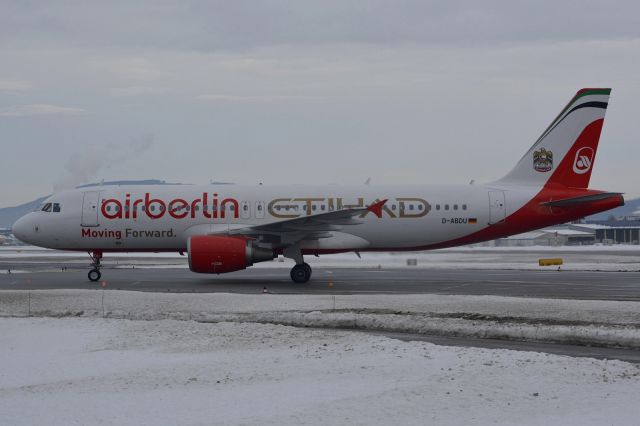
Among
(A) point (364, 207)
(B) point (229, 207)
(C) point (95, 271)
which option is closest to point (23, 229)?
(C) point (95, 271)

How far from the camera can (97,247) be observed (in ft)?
99.0

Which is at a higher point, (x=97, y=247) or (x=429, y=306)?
(x=97, y=247)

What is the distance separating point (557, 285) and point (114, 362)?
1818cm

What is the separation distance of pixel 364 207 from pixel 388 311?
1137cm

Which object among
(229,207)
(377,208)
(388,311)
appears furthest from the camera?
(229,207)

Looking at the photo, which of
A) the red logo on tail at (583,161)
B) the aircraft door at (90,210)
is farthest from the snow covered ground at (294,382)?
the red logo on tail at (583,161)

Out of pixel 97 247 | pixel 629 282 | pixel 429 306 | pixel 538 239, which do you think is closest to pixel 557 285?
pixel 629 282

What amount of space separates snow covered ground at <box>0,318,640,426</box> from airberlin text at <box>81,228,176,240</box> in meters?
14.4

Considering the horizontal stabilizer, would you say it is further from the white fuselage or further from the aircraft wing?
the aircraft wing

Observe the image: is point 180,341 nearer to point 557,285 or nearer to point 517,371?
point 517,371

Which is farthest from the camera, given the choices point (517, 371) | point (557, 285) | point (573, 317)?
point (557, 285)

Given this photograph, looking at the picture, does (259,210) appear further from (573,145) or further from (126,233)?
(573,145)

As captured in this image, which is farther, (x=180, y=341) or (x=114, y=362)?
(x=180, y=341)

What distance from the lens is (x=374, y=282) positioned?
28.2 m
